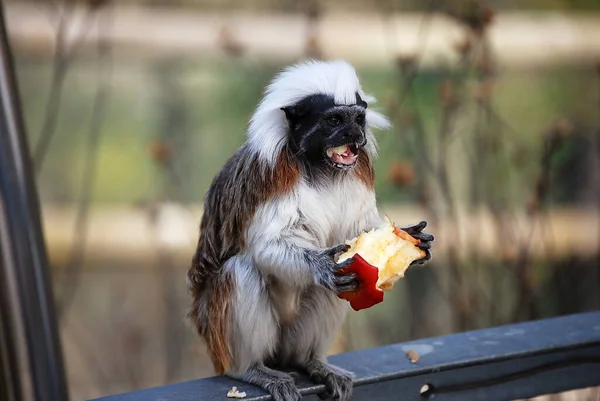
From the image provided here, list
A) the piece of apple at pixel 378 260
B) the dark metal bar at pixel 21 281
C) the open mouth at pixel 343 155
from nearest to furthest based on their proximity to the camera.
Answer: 1. the dark metal bar at pixel 21 281
2. the piece of apple at pixel 378 260
3. the open mouth at pixel 343 155

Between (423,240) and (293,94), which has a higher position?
(293,94)

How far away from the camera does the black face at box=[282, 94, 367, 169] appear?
1.98 m

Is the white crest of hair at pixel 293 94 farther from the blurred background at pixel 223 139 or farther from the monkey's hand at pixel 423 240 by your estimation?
the blurred background at pixel 223 139

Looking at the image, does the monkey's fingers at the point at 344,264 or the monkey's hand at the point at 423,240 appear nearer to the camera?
the monkey's fingers at the point at 344,264

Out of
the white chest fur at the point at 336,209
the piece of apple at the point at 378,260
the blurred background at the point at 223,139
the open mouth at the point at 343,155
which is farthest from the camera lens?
the blurred background at the point at 223,139

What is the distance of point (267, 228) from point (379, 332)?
273cm

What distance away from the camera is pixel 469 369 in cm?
226

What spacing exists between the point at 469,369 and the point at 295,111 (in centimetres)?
→ 86

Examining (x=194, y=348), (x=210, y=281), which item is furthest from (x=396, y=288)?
(x=210, y=281)

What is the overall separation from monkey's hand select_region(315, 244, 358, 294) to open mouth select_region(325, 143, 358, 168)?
0.65 ft

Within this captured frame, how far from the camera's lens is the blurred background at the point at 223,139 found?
4758mm

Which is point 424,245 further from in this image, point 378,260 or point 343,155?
point 343,155

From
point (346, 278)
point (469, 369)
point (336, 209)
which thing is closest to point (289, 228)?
point (336, 209)

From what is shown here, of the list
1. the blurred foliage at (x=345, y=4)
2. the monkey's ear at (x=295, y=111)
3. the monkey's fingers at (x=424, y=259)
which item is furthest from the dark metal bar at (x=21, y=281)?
the blurred foliage at (x=345, y=4)
